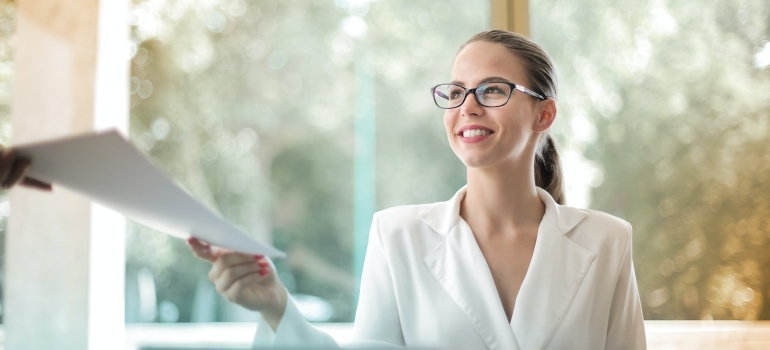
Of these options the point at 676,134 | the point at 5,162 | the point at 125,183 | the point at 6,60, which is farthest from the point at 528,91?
the point at 6,60

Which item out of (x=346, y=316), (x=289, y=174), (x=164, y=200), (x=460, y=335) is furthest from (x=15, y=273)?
(x=164, y=200)

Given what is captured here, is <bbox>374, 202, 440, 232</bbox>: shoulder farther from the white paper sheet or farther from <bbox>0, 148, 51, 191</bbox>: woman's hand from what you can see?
<bbox>0, 148, 51, 191</bbox>: woman's hand

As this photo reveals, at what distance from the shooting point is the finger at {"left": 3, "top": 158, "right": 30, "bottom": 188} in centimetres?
76

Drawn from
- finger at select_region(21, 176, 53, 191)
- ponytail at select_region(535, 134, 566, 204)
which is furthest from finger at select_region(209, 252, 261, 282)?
ponytail at select_region(535, 134, 566, 204)

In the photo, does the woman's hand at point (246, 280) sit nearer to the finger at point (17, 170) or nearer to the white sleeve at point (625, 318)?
the finger at point (17, 170)

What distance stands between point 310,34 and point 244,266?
6.80 feet

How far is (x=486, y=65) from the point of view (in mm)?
1435

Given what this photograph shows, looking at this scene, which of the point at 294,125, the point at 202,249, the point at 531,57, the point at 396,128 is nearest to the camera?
the point at 202,249

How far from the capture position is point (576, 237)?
4.96 ft

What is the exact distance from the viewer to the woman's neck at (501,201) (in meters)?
1.49

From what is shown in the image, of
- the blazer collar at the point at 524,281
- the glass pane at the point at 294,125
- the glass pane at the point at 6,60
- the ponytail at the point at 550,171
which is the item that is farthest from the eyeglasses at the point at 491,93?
the glass pane at the point at 6,60

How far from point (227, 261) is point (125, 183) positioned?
0.24m

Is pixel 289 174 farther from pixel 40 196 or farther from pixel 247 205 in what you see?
pixel 40 196

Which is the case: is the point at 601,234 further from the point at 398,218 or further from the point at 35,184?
the point at 35,184
